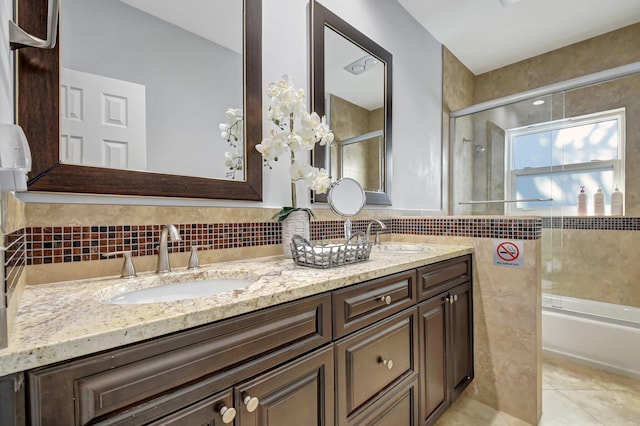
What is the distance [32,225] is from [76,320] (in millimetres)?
462

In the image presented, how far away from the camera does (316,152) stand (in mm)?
1521

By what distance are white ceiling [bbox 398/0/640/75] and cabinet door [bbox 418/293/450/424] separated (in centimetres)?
215

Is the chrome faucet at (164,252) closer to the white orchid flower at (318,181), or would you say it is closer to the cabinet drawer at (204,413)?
the cabinet drawer at (204,413)

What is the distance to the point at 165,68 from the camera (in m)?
1.05

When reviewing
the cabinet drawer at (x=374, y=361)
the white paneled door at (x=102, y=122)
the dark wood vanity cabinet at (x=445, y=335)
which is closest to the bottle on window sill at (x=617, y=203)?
the dark wood vanity cabinet at (x=445, y=335)

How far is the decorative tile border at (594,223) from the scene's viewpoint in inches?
90.9

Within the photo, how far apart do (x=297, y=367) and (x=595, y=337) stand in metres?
2.24

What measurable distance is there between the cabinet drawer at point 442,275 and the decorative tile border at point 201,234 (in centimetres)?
22

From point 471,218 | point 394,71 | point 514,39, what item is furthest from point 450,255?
point 514,39

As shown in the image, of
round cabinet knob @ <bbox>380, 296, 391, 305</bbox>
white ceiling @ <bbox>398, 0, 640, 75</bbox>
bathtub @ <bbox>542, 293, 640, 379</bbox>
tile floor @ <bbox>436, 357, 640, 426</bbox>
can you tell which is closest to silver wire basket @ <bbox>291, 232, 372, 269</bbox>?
round cabinet knob @ <bbox>380, 296, 391, 305</bbox>

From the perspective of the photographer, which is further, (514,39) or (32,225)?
(514,39)

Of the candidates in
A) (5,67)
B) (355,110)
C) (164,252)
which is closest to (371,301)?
(164,252)

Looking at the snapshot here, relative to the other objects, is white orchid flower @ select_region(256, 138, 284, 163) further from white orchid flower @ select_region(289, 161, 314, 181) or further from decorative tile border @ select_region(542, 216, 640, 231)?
decorative tile border @ select_region(542, 216, 640, 231)

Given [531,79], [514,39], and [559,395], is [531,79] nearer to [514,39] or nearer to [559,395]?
[514,39]
